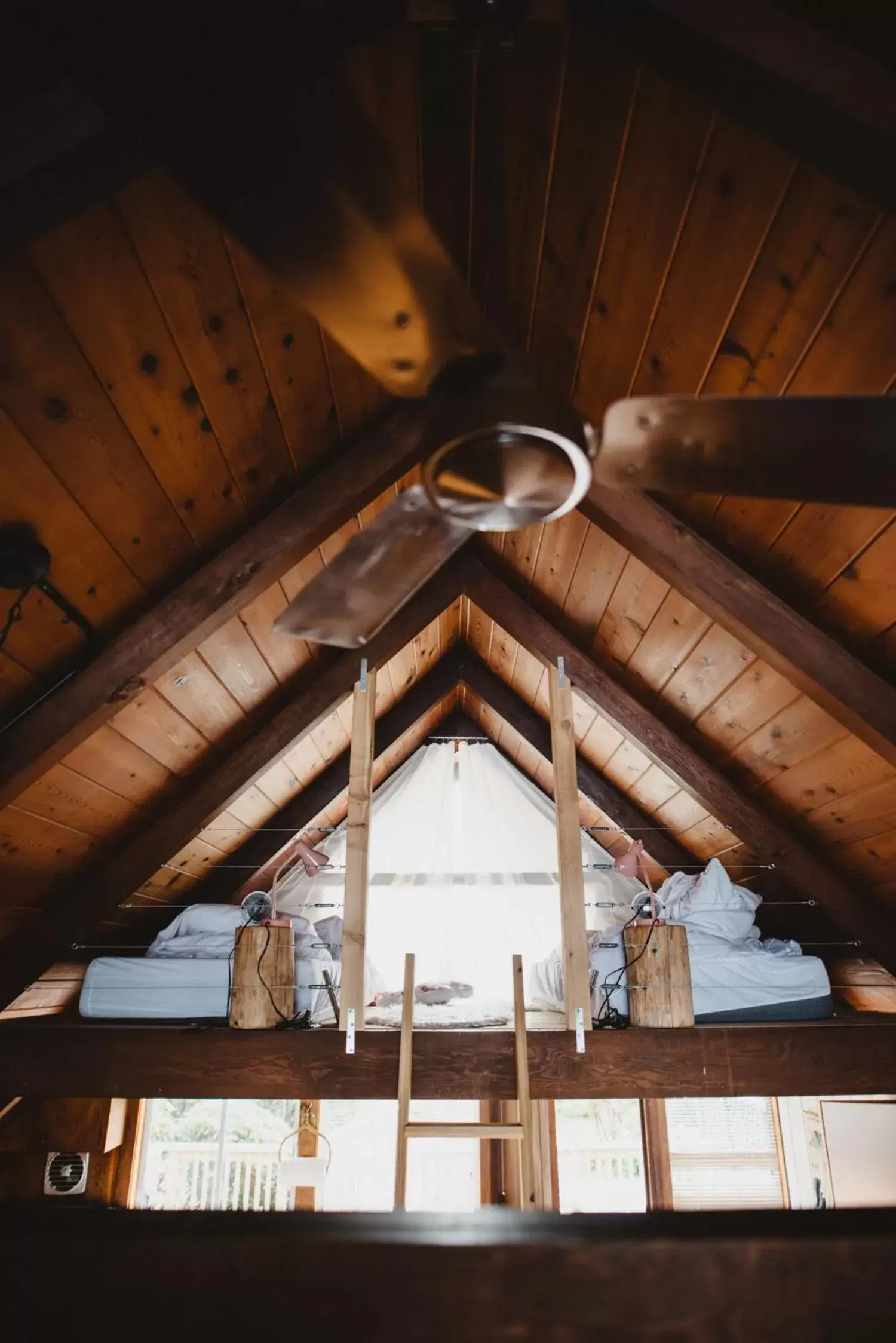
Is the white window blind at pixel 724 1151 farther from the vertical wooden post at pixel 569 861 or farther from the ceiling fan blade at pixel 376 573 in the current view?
the ceiling fan blade at pixel 376 573

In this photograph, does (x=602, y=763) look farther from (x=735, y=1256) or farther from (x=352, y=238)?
(x=735, y=1256)

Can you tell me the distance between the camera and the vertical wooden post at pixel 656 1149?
5.21 meters

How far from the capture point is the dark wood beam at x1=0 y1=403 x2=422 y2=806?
208cm

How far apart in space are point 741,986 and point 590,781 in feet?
5.00

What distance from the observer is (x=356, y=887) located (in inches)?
110

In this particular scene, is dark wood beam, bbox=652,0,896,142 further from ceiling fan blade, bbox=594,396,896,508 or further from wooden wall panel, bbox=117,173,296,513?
wooden wall panel, bbox=117,173,296,513

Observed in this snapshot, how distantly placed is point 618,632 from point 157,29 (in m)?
2.73

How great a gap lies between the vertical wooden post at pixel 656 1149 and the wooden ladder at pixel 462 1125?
3345 millimetres

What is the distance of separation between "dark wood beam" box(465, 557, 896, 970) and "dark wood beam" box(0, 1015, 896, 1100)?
1.60 ft

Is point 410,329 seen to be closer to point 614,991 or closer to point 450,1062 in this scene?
point 450,1062

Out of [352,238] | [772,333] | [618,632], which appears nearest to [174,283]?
[352,238]

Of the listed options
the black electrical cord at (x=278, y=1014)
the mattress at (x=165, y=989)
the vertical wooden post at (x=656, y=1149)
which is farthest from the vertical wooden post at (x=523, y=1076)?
the vertical wooden post at (x=656, y=1149)

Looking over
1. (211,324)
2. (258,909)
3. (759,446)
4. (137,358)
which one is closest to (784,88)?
(759,446)

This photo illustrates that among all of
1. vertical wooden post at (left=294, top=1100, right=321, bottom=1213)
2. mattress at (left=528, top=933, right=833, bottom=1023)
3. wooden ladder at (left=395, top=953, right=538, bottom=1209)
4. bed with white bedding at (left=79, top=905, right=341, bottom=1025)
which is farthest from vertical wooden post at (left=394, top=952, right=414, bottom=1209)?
vertical wooden post at (left=294, top=1100, right=321, bottom=1213)
